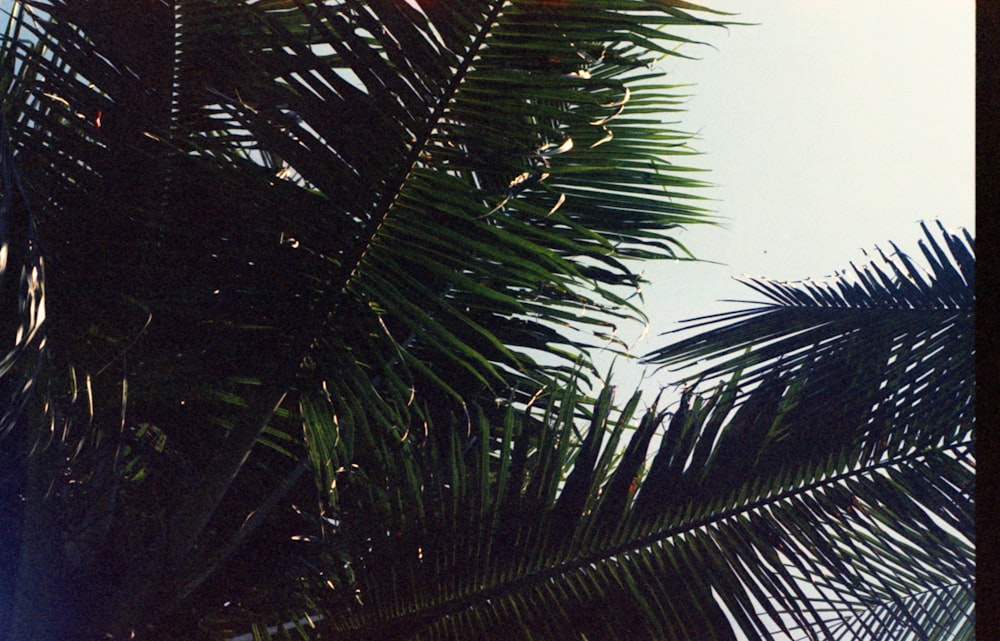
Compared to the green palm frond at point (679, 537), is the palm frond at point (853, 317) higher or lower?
higher

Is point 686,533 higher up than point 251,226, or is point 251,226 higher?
point 251,226

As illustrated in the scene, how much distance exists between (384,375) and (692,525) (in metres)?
0.55

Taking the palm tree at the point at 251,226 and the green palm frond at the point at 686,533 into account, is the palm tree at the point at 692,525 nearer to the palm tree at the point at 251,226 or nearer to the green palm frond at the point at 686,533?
the green palm frond at the point at 686,533

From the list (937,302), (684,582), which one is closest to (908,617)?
(684,582)

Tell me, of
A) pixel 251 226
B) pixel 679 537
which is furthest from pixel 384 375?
pixel 679 537

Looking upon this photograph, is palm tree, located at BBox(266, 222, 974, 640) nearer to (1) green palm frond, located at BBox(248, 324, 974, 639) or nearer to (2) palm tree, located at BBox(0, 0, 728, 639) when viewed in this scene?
(1) green palm frond, located at BBox(248, 324, 974, 639)

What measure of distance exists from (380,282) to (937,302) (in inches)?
50.9

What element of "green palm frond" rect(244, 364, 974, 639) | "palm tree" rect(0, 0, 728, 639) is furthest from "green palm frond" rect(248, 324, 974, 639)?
"palm tree" rect(0, 0, 728, 639)

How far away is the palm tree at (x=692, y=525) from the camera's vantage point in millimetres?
1267

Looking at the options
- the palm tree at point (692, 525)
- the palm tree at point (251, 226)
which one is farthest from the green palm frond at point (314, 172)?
the palm tree at point (692, 525)

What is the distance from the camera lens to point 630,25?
50.3 inches

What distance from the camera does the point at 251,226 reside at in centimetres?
143

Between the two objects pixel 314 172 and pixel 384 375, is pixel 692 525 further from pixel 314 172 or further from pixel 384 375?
pixel 314 172

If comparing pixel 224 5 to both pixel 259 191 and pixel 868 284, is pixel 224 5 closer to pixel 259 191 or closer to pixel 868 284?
pixel 259 191
